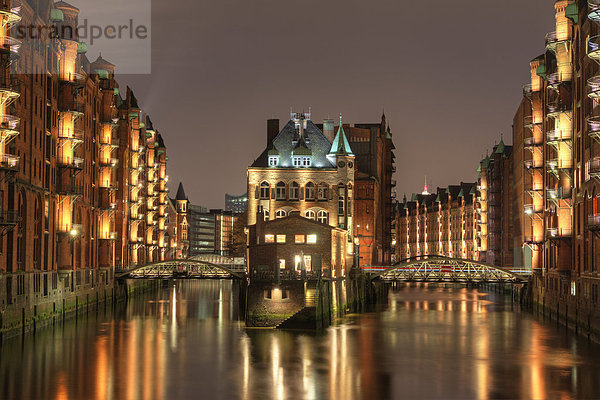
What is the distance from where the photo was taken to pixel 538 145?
79.1 meters

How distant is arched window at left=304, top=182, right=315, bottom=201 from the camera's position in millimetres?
94625

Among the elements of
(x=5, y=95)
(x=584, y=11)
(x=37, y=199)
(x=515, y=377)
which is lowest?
(x=515, y=377)

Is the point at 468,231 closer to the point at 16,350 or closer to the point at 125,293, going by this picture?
the point at 125,293

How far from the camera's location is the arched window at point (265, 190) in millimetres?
94562

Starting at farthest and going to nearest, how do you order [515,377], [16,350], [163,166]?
[163,166], [16,350], [515,377]

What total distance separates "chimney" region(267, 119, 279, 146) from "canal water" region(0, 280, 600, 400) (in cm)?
3251

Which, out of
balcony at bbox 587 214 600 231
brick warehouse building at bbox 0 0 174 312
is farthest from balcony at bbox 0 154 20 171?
balcony at bbox 587 214 600 231

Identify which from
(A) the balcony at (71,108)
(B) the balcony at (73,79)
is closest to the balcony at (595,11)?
(B) the balcony at (73,79)

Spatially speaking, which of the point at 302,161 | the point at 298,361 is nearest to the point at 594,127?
the point at 298,361

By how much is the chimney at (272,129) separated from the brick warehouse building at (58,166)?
15917 millimetres

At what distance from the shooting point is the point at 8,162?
→ 5088 cm

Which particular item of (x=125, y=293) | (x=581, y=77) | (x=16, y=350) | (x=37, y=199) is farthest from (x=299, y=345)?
(x=125, y=293)

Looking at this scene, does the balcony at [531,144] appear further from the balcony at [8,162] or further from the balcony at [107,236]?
the balcony at [8,162]

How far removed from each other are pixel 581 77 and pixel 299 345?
88.9ft
